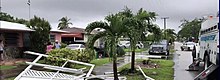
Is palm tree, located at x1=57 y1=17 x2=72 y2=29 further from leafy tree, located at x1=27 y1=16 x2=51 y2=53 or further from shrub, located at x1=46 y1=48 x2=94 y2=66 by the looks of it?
shrub, located at x1=46 y1=48 x2=94 y2=66

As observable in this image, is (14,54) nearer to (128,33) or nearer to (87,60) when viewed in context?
(87,60)

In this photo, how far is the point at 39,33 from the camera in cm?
2164

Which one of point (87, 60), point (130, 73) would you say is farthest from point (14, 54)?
point (130, 73)

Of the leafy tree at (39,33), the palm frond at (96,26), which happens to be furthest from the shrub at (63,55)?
the leafy tree at (39,33)

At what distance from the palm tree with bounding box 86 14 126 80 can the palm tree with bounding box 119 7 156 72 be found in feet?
0.89

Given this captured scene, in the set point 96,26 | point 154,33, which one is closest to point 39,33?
point 154,33

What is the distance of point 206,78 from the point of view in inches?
325

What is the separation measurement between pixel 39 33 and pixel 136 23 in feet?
42.6

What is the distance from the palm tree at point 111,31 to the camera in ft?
30.1

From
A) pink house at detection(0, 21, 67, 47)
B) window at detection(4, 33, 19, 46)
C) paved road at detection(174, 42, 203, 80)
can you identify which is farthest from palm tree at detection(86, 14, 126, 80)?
window at detection(4, 33, 19, 46)

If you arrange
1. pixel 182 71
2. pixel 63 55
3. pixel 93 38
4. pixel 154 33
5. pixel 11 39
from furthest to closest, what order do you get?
pixel 11 39 → pixel 182 71 → pixel 63 55 → pixel 154 33 → pixel 93 38

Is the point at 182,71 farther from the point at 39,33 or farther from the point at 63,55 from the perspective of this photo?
the point at 39,33

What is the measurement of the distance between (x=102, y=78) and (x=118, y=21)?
1.94m

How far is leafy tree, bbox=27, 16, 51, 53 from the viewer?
21562 millimetres
